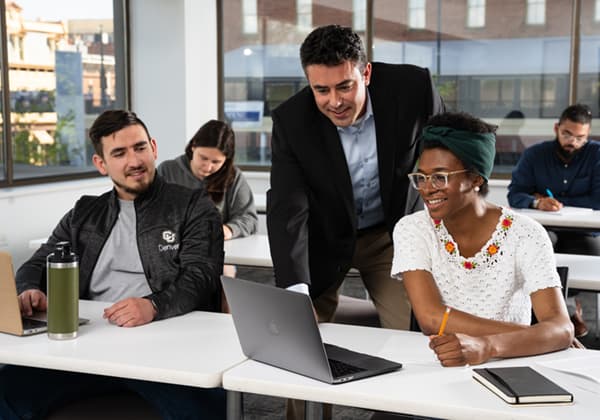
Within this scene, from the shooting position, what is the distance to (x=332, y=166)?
256 cm

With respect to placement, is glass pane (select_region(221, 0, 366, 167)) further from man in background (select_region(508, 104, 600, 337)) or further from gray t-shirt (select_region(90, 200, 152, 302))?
gray t-shirt (select_region(90, 200, 152, 302))

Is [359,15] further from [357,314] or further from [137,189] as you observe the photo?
[137,189]

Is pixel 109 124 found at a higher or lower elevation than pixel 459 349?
higher

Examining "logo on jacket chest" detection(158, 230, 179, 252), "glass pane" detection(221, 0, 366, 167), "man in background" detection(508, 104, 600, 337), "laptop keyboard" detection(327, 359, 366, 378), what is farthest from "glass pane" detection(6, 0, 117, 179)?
"laptop keyboard" detection(327, 359, 366, 378)

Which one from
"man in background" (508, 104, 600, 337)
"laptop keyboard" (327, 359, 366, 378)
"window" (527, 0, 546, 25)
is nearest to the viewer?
"laptop keyboard" (327, 359, 366, 378)

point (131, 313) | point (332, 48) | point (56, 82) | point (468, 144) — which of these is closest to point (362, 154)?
point (332, 48)

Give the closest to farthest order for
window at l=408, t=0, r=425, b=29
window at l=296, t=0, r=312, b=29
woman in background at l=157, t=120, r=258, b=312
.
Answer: woman in background at l=157, t=120, r=258, b=312 → window at l=408, t=0, r=425, b=29 → window at l=296, t=0, r=312, b=29

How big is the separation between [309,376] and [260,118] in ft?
19.6

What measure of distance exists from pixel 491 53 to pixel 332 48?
4878mm

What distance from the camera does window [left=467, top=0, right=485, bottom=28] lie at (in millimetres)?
6777

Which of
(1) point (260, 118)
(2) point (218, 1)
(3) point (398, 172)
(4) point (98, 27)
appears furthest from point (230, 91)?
(3) point (398, 172)

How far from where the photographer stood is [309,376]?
1712 mm

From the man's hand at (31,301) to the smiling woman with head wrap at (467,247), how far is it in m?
1.05

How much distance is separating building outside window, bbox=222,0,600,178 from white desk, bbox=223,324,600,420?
16.5 feet
